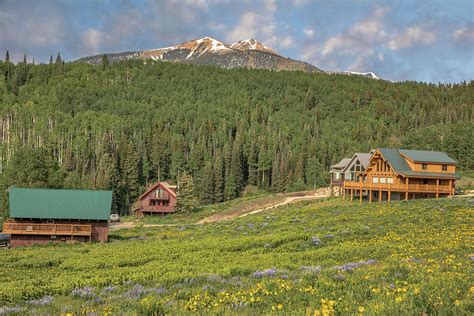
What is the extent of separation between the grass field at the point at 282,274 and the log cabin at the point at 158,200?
48834 mm

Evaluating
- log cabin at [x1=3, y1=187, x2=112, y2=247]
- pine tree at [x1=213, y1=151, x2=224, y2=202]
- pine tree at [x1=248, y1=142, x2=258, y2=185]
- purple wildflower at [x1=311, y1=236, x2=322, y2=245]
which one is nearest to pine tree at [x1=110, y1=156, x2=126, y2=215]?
pine tree at [x1=213, y1=151, x2=224, y2=202]

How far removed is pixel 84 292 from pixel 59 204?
1199 inches

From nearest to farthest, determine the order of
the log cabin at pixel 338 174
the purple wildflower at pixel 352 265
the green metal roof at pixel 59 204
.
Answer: the purple wildflower at pixel 352 265, the green metal roof at pixel 59 204, the log cabin at pixel 338 174

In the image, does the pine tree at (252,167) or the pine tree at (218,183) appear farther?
the pine tree at (252,167)

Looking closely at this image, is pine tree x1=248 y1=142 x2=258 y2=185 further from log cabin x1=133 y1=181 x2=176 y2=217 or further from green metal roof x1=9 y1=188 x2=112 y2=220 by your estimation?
green metal roof x1=9 y1=188 x2=112 y2=220

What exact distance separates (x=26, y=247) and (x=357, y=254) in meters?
31.4

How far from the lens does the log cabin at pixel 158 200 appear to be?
8744cm

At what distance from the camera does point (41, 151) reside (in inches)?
2788

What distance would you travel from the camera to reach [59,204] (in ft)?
148

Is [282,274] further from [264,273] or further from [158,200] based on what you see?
[158,200]

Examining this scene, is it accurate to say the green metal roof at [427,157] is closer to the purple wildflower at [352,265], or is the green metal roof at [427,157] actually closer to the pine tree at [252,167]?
the purple wildflower at [352,265]

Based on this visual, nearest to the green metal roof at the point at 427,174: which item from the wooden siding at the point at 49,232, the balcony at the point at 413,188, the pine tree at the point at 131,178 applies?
the balcony at the point at 413,188

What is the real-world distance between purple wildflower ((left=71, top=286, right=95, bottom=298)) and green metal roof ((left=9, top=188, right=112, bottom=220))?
89.0 ft

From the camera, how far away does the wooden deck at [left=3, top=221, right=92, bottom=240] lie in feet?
142
